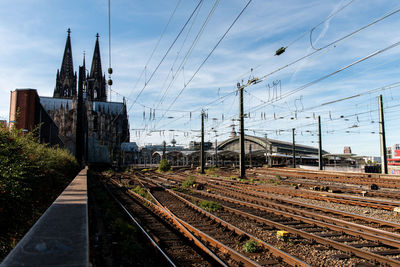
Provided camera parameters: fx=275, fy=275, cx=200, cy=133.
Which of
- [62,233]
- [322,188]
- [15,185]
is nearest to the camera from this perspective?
[62,233]

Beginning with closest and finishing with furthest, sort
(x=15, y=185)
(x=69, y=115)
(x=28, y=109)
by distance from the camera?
(x=15, y=185)
(x=28, y=109)
(x=69, y=115)

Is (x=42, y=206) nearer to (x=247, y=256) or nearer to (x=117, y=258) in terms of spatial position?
(x=117, y=258)

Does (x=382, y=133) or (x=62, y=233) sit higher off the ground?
(x=382, y=133)

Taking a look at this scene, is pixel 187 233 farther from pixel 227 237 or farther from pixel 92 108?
pixel 92 108

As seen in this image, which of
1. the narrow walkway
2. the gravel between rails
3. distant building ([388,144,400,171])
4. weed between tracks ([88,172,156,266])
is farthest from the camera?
distant building ([388,144,400,171])

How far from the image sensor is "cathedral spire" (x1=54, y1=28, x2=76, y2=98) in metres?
108

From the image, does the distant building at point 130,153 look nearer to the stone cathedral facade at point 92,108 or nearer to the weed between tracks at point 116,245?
the stone cathedral facade at point 92,108

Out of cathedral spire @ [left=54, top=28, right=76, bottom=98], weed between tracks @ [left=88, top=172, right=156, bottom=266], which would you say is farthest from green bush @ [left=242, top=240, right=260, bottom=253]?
cathedral spire @ [left=54, top=28, right=76, bottom=98]

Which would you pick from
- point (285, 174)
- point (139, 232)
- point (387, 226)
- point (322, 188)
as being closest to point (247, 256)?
point (139, 232)

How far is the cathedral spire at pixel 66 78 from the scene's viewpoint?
107625mm

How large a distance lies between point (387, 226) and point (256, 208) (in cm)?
479

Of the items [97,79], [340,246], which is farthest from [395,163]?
[97,79]

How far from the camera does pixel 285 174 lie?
29656mm

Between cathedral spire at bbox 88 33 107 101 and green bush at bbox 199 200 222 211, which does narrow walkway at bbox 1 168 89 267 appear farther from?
cathedral spire at bbox 88 33 107 101
